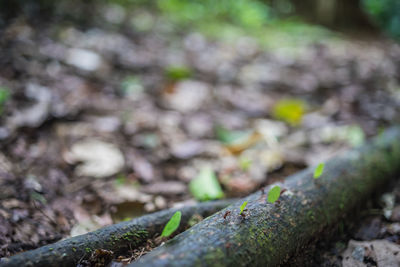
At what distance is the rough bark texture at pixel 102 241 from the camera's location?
33.9 inches

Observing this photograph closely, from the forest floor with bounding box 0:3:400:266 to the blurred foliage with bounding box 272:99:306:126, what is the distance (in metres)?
0.01

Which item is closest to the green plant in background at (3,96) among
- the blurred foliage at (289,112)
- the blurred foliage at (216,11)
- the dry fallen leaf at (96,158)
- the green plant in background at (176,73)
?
the dry fallen leaf at (96,158)

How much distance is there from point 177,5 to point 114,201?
5.22 m

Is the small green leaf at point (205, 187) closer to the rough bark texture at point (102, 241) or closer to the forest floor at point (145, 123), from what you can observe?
the forest floor at point (145, 123)

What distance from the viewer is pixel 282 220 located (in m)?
1.04

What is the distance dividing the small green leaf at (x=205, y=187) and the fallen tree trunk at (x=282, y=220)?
0.44 m

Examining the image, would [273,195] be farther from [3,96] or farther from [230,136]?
[3,96]

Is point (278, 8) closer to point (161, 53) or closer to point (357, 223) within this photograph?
point (161, 53)

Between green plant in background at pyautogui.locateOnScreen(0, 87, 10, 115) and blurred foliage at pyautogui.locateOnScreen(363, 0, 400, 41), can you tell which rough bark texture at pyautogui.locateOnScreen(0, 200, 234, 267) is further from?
blurred foliage at pyautogui.locateOnScreen(363, 0, 400, 41)

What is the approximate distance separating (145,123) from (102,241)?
137 centimetres

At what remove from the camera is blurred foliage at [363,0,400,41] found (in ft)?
7.95

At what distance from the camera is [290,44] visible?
16.5 ft

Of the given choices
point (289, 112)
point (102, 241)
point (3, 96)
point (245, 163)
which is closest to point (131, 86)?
point (3, 96)

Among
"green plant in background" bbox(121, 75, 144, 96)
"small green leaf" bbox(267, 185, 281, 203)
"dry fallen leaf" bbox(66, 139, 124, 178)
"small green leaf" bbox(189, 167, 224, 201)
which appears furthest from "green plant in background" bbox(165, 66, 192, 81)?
"small green leaf" bbox(267, 185, 281, 203)
